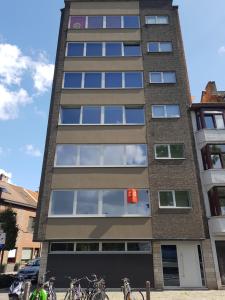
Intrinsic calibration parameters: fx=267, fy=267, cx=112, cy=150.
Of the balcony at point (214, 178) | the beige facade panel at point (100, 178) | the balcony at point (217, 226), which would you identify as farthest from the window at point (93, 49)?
the balcony at point (217, 226)

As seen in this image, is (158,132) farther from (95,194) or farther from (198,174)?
(95,194)

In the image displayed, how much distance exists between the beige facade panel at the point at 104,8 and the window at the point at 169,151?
1384 centimetres

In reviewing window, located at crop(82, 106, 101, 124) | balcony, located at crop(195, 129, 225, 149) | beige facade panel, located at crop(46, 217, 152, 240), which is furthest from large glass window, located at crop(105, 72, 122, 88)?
beige facade panel, located at crop(46, 217, 152, 240)

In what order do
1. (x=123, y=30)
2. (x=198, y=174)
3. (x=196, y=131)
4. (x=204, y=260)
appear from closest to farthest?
1. (x=204, y=260)
2. (x=198, y=174)
3. (x=196, y=131)
4. (x=123, y=30)

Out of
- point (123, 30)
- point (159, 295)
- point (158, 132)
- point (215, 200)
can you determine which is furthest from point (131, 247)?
point (123, 30)

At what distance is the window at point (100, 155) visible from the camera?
18406 millimetres

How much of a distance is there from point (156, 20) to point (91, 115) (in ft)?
38.7

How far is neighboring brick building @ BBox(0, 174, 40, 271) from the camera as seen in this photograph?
2927 centimetres

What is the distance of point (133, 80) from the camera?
21641 mm

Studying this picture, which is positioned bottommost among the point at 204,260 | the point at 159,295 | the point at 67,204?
the point at 159,295

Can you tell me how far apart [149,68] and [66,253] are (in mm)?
15409

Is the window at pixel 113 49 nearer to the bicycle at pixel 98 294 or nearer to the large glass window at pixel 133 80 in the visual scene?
the large glass window at pixel 133 80

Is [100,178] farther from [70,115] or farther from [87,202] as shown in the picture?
[70,115]

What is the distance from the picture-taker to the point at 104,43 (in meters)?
23.2
